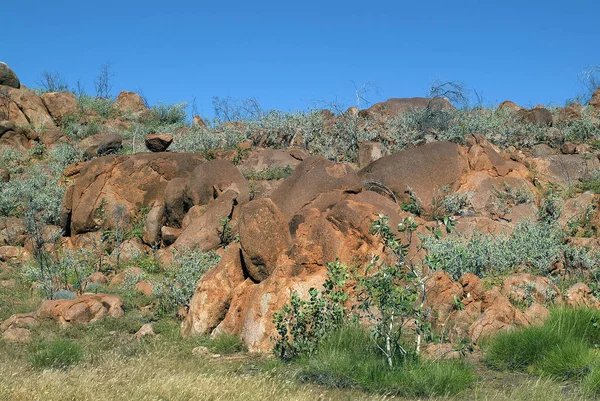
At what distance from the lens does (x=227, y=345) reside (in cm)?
898

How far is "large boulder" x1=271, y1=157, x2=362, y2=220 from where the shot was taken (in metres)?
13.5

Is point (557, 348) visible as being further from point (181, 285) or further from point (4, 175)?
point (4, 175)

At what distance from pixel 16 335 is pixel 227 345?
3.03 m

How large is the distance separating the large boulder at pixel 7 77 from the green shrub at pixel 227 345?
28.5m

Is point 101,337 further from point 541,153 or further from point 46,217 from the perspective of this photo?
point 541,153

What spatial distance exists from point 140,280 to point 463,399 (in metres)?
8.72

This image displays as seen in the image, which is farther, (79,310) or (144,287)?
(144,287)

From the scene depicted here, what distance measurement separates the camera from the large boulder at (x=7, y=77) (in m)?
33.8

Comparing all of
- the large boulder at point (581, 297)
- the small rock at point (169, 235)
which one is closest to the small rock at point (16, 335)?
the small rock at point (169, 235)

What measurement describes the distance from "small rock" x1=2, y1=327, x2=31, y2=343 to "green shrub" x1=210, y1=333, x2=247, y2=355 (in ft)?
8.66

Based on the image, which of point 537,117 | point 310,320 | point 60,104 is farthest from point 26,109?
point 310,320

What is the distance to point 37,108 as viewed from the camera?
32969 millimetres


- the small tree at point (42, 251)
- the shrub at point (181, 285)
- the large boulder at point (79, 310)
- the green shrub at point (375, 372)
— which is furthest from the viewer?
the small tree at point (42, 251)

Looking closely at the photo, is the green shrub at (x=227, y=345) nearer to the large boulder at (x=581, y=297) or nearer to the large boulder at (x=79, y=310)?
the large boulder at (x=79, y=310)
